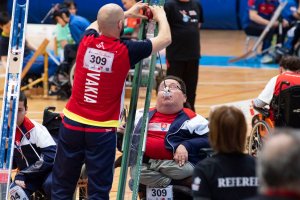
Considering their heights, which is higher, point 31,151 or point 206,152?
point 206,152

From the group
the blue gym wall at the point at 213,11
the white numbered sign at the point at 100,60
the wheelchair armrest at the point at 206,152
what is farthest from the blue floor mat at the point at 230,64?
the white numbered sign at the point at 100,60

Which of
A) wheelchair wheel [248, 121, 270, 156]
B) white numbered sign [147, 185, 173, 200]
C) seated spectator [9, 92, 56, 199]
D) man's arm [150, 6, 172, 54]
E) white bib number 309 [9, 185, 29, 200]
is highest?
man's arm [150, 6, 172, 54]

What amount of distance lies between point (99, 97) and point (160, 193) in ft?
3.87

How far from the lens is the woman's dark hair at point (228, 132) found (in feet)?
13.9

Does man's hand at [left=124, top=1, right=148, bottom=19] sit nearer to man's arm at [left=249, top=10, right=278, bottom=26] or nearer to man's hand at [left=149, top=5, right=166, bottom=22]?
man's hand at [left=149, top=5, right=166, bottom=22]

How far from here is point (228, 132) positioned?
4250mm

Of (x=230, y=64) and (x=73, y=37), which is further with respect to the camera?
(x=230, y=64)

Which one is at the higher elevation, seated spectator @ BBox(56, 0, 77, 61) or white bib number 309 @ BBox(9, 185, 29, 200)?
white bib number 309 @ BBox(9, 185, 29, 200)

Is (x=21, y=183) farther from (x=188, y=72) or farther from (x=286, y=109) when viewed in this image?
(x=188, y=72)

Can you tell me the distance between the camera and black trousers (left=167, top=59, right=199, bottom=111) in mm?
10766

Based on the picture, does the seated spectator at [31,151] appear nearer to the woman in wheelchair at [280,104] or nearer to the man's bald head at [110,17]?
the man's bald head at [110,17]

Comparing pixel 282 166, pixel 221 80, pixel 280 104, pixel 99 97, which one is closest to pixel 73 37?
pixel 221 80

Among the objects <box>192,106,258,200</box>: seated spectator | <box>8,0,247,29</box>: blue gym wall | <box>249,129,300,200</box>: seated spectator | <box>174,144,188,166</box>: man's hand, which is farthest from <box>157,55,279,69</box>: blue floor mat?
<box>249,129,300,200</box>: seated spectator

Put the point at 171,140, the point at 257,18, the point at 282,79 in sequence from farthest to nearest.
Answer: the point at 257,18
the point at 282,79
the point at 171,140
